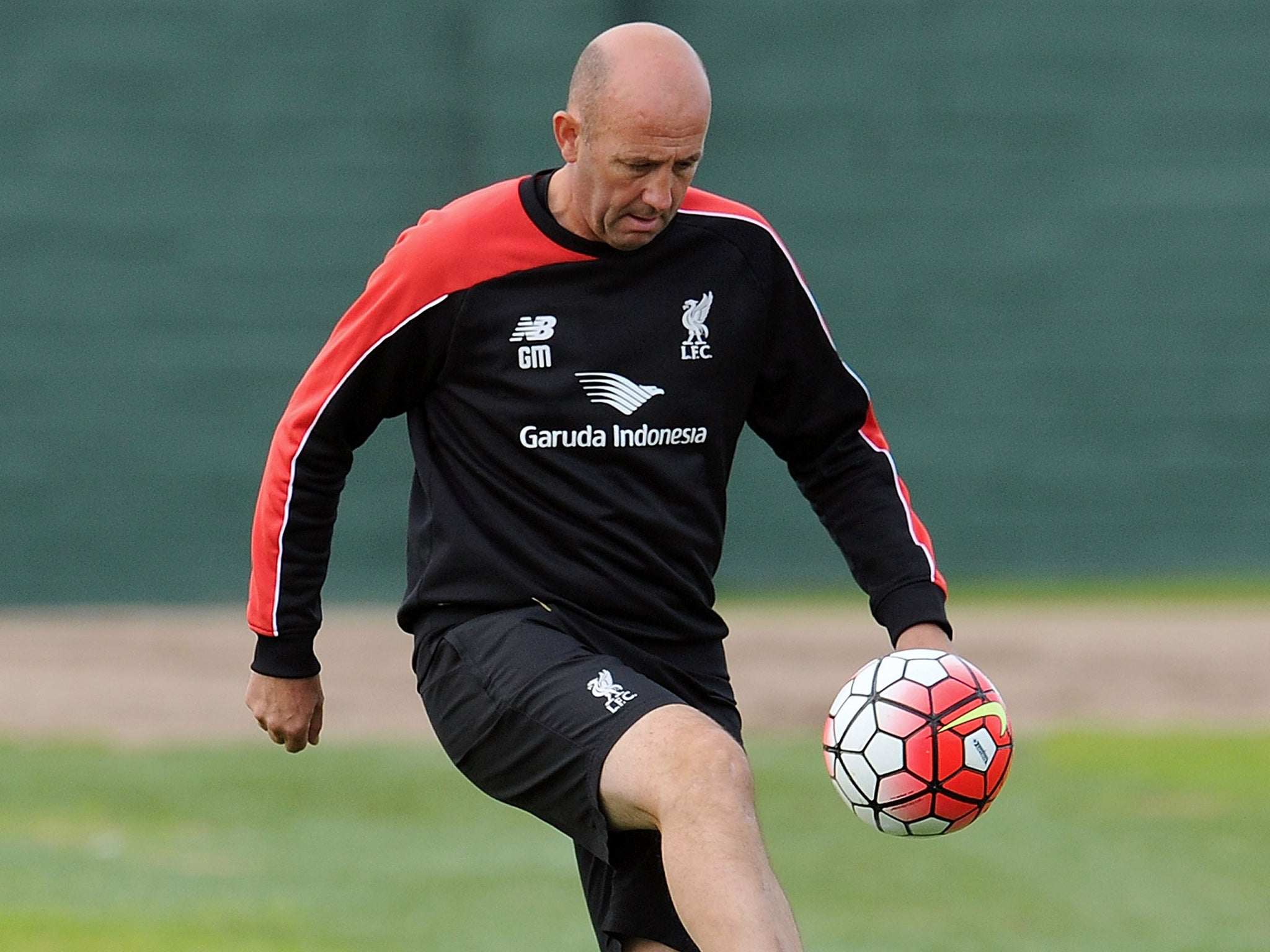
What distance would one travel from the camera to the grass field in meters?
6.55

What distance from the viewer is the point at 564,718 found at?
3.66 meters

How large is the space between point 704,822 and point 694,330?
1168 millimetres

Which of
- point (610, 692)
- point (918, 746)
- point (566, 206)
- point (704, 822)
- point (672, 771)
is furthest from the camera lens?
point (566, 206)

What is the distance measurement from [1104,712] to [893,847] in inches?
110

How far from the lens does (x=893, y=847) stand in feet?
25.9

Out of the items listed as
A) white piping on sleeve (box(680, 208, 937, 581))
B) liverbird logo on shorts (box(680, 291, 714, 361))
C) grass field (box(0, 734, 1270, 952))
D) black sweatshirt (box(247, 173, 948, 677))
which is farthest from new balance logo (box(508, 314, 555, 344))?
grass field (box(0, 734, 1270, 952))

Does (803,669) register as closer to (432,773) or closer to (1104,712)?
(1104,712)

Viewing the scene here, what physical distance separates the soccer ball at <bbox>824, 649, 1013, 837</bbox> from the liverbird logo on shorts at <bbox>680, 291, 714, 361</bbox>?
28.2 inches

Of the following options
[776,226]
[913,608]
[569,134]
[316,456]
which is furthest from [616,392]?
[776,226]

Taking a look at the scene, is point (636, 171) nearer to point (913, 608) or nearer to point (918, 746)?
point (913, 608)

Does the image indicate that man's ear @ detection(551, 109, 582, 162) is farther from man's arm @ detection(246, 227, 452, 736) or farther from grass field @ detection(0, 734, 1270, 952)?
grass field @ detection(0, 734, 1270, 952)

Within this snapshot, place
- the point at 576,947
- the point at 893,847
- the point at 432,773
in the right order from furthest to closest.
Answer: the point at 432,773
the point at 893,847
the point at 576,947

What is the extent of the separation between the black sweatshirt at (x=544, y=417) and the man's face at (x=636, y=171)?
13 centimetres

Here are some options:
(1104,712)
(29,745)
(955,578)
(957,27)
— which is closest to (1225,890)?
(1104,712)
